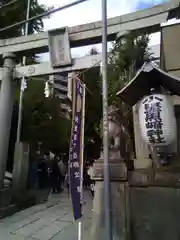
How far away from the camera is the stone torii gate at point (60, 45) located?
759 cm

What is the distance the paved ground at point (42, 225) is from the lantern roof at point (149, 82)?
11.5ft

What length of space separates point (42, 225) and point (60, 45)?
5645mm

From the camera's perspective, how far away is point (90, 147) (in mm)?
22641

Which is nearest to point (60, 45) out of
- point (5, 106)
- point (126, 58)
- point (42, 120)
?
point (126, 58)

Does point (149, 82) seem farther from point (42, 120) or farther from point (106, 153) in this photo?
point (42, 120)

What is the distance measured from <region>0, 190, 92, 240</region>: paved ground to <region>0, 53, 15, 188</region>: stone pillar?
5.12 feet

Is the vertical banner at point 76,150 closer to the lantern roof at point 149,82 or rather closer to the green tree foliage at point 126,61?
the lantern roof at point 149,82

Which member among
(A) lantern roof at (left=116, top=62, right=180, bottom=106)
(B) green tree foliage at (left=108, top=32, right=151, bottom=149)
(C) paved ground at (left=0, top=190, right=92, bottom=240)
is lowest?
(C) paved ground at (left=0, top=190, right=92, bottom=240)

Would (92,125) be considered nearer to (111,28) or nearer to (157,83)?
(111,28)

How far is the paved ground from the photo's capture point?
6.47 m

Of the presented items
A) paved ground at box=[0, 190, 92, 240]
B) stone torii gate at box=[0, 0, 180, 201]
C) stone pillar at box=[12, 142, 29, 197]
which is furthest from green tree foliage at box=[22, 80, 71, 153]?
paved ground at box=[0, 190, 92, 240]

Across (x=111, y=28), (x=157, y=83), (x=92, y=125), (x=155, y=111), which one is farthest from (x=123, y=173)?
(x=92, y=125)

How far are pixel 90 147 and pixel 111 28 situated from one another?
15.5 metres

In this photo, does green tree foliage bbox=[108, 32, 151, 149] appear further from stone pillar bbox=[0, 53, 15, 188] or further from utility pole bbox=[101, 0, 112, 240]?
stone pillar bbox=[0, 53, 15, 188]
